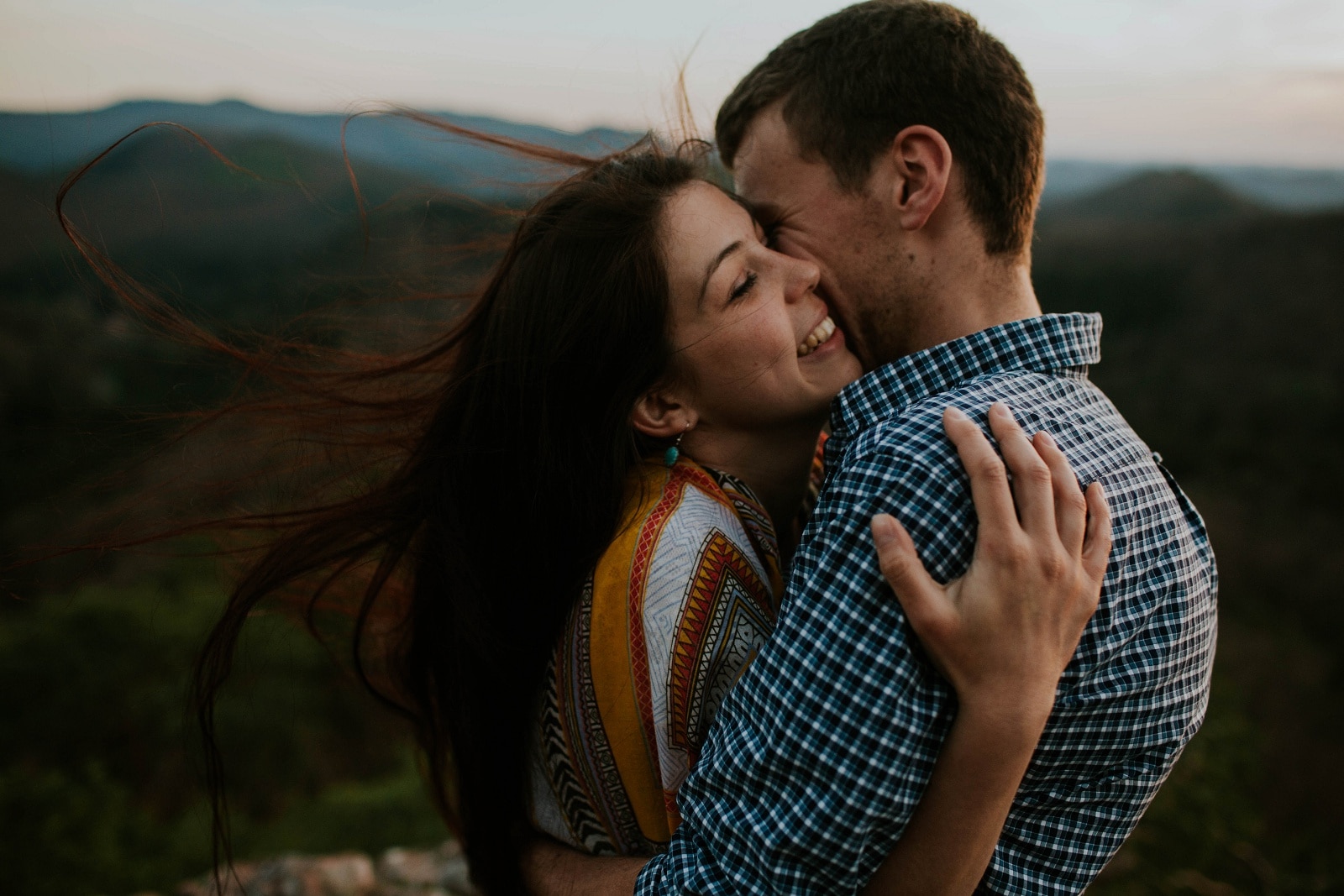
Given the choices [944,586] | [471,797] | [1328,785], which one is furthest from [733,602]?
[1328,785]

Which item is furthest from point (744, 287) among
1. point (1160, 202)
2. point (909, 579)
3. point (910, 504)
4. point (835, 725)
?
point (1160, 202)

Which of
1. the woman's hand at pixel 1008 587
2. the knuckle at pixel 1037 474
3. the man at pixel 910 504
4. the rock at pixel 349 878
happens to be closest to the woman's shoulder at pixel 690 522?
the man at pixel 910 504

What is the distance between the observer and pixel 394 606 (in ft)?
8.49

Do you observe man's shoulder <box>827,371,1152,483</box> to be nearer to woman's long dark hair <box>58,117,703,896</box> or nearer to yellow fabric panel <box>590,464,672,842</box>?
yellow fabric panel <box>590,464,672,842</box>

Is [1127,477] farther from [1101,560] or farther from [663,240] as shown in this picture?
[663,240]

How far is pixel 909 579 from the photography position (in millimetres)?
1315

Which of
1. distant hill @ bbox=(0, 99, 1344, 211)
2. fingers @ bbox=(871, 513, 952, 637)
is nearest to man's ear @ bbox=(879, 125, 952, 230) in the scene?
distant hill @ bbox=(0, 99, 1344, 211)

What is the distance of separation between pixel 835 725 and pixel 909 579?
0.25m

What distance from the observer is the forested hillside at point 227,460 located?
2.29m

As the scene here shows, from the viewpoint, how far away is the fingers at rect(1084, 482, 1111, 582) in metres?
1.45

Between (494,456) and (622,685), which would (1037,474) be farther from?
(494,456)

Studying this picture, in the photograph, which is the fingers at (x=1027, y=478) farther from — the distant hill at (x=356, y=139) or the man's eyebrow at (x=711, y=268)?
the distant hill at (x=356, y=139)

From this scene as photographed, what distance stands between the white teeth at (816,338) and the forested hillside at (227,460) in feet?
3.39

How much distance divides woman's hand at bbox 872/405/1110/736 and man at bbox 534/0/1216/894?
0.15ft
